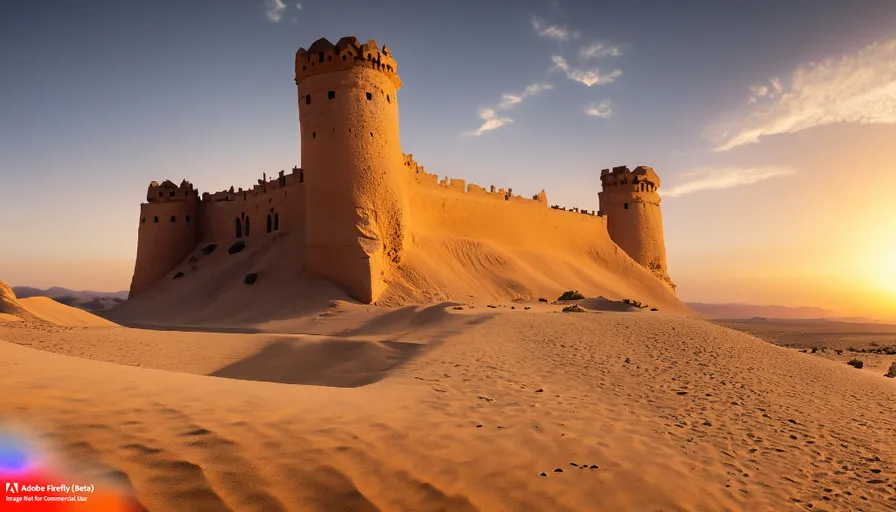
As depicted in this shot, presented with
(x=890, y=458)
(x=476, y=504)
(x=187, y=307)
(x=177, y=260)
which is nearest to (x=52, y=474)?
(x=476, y=504)

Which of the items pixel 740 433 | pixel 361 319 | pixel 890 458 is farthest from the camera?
pixel 361 319

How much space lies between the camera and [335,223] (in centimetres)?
2517

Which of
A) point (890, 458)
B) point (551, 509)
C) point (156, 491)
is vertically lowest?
point (890, 458)

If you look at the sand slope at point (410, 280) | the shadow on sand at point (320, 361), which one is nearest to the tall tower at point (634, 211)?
the sand slope at point (410, 280)

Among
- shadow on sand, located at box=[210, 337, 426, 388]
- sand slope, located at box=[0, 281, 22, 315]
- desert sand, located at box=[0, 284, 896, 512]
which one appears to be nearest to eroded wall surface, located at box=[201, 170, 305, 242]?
sand slope, located at box=[0, 281, 22, 315]

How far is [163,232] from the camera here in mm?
40625

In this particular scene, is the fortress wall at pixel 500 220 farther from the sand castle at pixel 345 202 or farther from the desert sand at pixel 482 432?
the desert sand at pixel 482 432

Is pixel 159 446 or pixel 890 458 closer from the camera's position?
pixel 159 446

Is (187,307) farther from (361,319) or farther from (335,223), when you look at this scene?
(361,319)

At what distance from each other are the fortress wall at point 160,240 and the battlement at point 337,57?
72.0 feet

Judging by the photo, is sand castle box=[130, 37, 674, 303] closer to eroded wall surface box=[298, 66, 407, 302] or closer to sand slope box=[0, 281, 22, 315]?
eroded wall surface box=[298, 66, 407, 302]

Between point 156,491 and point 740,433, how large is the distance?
7181 mm

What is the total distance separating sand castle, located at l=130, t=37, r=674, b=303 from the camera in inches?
993

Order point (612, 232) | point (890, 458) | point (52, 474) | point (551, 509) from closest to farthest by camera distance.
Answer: point (52, 474)
point (551, 509)
point (890, 458)
point (612, 232)
